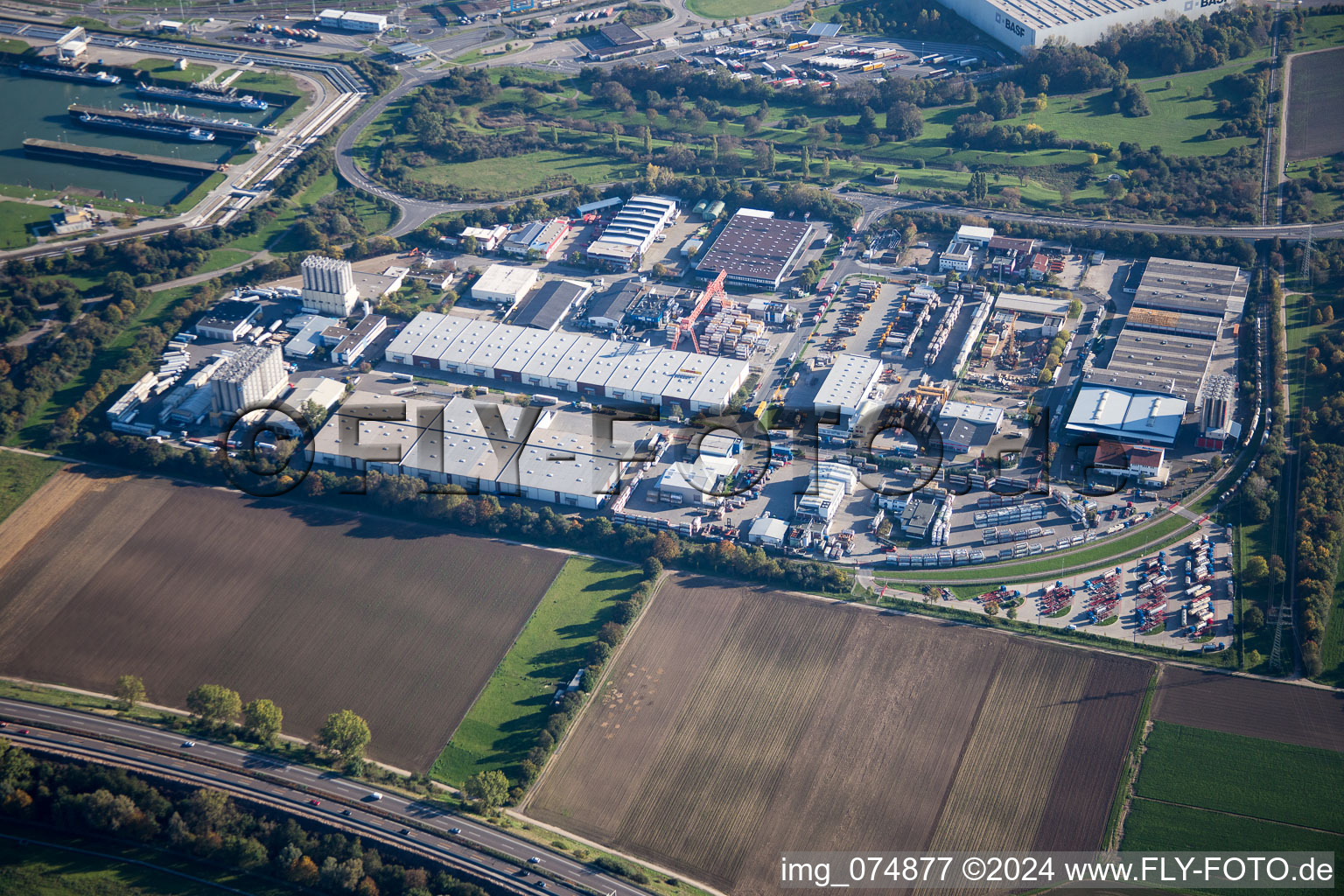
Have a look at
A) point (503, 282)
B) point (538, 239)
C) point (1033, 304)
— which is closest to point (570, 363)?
point (503, 282)

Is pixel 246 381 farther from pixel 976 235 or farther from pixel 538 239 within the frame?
pixel 976 235

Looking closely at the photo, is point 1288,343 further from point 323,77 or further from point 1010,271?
point 323,77

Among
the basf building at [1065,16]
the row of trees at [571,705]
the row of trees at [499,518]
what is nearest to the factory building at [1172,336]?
the row of trees at [499,518]

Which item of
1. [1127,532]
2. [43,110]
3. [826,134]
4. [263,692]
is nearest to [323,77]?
[43,110]

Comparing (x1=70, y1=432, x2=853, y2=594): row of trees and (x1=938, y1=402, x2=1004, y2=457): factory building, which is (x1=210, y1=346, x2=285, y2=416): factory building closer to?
(x1=70, y1=432, x2=853, y2=594): row of trees

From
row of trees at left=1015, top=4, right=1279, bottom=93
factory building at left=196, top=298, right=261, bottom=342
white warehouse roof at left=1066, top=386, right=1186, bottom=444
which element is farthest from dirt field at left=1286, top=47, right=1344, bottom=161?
factory building at left=196, top=298, right=261, bottom=342

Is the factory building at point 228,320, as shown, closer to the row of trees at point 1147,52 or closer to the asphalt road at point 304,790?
the asphalt road at point 304,790

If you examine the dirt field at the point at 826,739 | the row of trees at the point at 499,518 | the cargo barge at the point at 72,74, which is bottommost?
the dirt field at the point at 826,739
